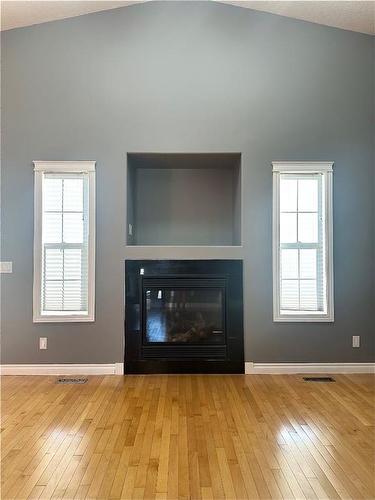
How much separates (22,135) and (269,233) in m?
3.03

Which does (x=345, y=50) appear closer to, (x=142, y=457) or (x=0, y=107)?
(x=0, y=107)

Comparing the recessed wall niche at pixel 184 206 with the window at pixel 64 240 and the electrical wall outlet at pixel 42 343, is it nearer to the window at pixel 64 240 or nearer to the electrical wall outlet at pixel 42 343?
the window at pixel 64 240

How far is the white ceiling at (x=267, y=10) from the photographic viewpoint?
385 centimetres

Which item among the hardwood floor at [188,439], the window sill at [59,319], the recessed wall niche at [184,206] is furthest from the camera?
the recessed wall niche at [184,206]

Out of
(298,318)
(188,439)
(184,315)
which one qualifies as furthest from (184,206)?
(188,439)

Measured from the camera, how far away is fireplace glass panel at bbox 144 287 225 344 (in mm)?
4168

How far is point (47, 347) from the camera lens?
4.11 metres

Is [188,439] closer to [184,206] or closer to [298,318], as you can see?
[298,318]

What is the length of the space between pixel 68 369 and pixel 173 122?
3040mm

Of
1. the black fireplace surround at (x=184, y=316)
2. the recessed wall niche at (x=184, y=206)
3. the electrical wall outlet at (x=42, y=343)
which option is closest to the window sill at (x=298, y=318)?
the black fireplace surround at (x=184, y=316)

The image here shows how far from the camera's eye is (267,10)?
164 inches

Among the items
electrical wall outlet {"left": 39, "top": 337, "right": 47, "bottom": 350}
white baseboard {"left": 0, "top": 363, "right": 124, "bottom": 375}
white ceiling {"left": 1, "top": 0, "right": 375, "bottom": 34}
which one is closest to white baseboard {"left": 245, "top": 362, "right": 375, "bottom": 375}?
white baseboard {"left": 0, "top": 363, "right": 124, "bottom": 375}

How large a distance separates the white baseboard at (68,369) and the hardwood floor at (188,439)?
201 millimetres

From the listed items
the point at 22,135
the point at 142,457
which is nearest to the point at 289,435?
the point at 142,457
